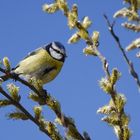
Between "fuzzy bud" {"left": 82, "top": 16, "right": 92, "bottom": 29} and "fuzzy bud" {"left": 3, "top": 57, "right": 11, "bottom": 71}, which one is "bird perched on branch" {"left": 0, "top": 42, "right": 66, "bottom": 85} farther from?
"fuzzy bud" {"left": 82, "top": 16, "right": 92, "bottom": 29}

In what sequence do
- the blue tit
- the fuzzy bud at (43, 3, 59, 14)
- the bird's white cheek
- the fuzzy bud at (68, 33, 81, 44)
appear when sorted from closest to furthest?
the fuzzy bud at (68, 33, 81, 44), the fuzzy bud at (43, 3, 59, 14), the blue tit, the bird's white cheek

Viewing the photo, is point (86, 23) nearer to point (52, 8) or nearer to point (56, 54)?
point (52, 8)

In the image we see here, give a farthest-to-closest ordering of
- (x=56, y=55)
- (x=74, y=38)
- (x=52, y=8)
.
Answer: (x=56, y=55)
(x=52, y=8)
(x=74, y=38)

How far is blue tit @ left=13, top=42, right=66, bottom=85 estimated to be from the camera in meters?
4.75

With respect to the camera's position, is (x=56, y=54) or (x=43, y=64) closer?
(x=43, y=64)

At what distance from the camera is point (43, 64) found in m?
4.91

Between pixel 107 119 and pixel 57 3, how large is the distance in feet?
2.74

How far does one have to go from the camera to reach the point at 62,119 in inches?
77.7

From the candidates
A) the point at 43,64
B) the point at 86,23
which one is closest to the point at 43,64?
the point at 43,64

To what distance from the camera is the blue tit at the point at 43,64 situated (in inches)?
187

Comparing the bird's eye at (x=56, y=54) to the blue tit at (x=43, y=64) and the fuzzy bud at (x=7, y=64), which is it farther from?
the fuzzy bud at (x=7, y=64)

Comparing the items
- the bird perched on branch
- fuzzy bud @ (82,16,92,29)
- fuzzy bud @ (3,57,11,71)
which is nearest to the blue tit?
the bird perched on branch

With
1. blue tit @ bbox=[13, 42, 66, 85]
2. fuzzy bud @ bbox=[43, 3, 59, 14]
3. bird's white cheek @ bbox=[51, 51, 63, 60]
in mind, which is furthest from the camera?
bird's white cheek @ bbox=[51, 51, 63, 60]

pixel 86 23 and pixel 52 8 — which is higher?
pixel 52 8
